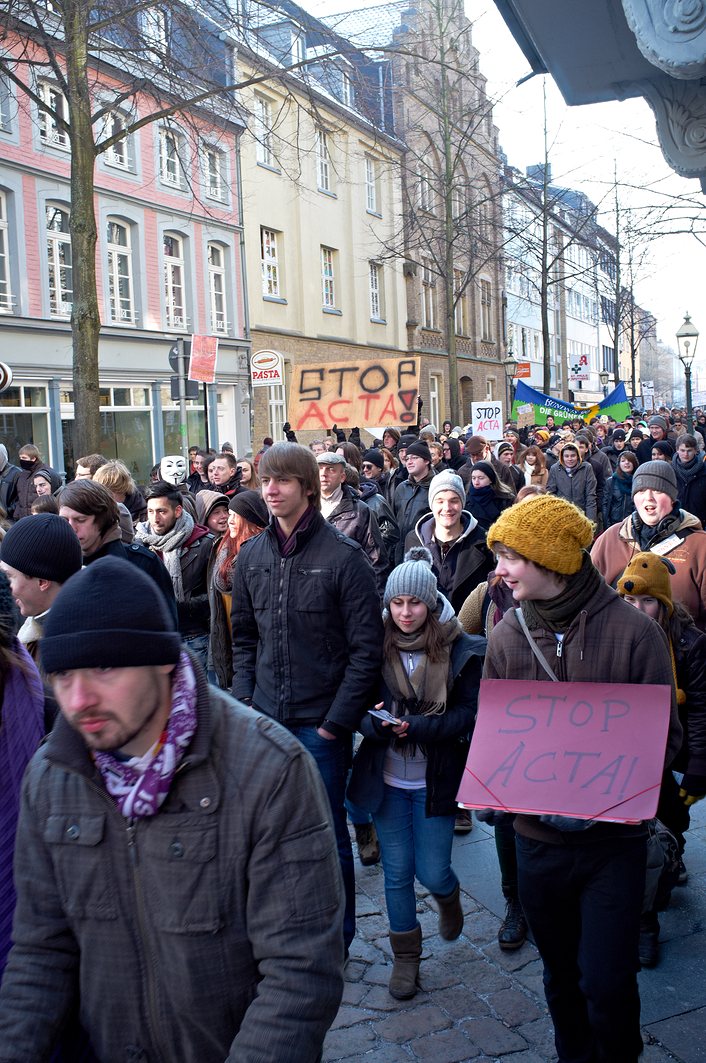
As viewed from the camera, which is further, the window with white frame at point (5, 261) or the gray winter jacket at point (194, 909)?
the window with white frame at point (5, 261)

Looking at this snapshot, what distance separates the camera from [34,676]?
107 inches

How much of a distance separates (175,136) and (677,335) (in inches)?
518

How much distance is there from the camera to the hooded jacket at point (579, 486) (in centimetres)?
1295

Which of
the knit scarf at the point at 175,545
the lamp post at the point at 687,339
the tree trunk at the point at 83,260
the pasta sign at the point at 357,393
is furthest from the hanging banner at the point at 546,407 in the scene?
A: the knit scarf at the point at 175,545

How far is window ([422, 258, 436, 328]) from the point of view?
40.8 m

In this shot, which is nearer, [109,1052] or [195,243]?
[109,1052]

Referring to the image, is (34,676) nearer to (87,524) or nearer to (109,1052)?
(109,1052)

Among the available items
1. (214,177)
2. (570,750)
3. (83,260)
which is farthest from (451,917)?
(214,177)

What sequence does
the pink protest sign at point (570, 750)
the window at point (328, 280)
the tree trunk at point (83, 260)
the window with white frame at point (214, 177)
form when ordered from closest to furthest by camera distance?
the pink protest sign at point (570, 750)
the tree trunk at point (83, 260)
the window with white frame at point (214, 177)
the window at point (328, 280)

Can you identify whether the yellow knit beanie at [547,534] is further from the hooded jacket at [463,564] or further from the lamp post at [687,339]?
the lamp post at [687,339]

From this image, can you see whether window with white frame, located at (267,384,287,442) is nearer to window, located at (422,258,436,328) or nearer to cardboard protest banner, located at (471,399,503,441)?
cardboard protest banner, located at (471,399,503,441)

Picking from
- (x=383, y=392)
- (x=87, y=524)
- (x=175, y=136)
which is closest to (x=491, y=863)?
(x=87, y=524)

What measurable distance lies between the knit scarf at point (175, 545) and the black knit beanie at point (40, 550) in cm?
258

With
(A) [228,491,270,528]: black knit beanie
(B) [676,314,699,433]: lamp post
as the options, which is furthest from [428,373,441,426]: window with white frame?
(A) [228,491,270,528]: black knit beanie
